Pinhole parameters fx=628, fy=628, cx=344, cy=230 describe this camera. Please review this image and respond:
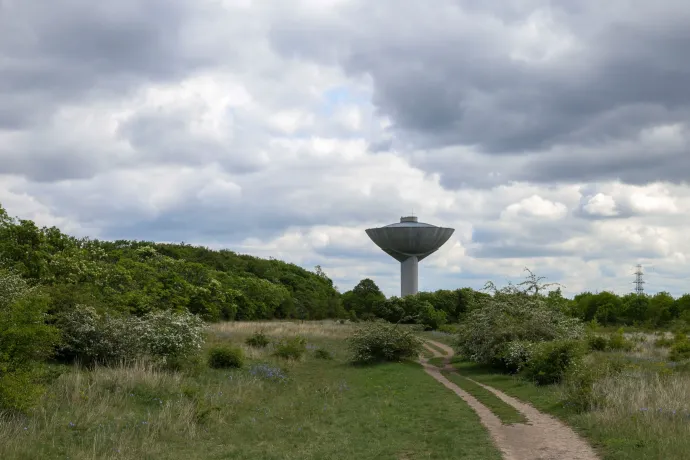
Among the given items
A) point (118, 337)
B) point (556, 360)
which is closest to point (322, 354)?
point (118, 337)

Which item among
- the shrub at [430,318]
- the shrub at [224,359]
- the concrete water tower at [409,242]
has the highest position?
the concrete water tower at [409,242]

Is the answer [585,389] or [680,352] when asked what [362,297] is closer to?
[680,352]

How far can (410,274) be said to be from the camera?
4060 inches

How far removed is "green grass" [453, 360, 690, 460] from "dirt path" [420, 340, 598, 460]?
A: 30cm

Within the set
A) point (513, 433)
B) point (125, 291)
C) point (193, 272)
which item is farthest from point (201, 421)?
point (193, 272)

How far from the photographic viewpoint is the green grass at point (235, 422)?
12.9m

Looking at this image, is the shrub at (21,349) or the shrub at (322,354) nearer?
the shrub at (21,349)

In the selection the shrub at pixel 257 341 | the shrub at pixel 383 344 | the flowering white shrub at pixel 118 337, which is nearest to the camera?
the flowering white shrub at pixel 118 337

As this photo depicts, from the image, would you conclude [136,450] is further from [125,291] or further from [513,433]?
[125,291]

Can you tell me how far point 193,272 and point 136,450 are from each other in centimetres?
4371

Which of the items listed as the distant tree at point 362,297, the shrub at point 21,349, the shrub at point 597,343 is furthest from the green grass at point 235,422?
the distant tree at point 362,297

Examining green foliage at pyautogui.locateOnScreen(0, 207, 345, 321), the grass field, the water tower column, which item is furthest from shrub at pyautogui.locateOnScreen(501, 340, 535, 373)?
the water tower column

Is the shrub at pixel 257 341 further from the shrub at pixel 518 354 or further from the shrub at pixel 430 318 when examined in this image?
the shrub at pixel 430 318

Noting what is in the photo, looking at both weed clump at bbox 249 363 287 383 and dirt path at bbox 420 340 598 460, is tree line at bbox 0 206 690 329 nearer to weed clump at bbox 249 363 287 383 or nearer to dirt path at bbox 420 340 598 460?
weed clump at bbox 249 363 287 383
